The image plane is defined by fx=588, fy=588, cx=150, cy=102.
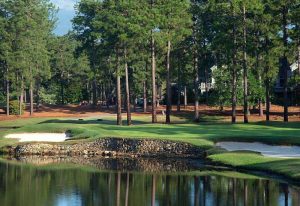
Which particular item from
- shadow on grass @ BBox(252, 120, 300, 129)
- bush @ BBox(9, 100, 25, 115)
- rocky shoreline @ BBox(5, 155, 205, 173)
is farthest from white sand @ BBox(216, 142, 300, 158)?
bush @ BBox(9, 100, 25, 115)

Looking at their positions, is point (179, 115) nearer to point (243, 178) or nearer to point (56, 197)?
point (243, 178)

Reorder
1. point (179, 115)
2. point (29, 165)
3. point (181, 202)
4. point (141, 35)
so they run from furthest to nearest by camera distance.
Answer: point (179, 115), point (141, 35), point (29, 165), point (181, 202)

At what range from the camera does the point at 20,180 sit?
3278cm

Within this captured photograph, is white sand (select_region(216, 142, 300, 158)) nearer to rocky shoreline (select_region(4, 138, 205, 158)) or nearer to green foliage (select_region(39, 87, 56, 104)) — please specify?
rocky shoreline (select_region(4, 138, 205, 158))

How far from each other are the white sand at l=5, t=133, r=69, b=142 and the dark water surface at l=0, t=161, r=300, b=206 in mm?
13201

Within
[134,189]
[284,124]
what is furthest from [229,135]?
[134,189]

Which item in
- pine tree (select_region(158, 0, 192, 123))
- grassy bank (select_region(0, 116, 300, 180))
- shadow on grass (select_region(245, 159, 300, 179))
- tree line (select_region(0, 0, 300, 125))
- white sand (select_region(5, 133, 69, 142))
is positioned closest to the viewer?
shadow on grass (select_region(245, 159, 300, 179))

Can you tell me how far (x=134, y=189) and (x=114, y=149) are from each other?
51.1 feet

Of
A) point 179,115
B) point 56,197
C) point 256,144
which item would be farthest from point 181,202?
A: point 179,115

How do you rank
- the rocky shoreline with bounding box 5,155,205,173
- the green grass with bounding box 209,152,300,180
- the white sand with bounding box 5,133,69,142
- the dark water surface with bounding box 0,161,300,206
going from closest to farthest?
1. the dark water surface with bounding box 0,161,300,206
2. the green grass with bounding box 209,152,300,180
3. the rocky shoreline with bounding box 5,155,205,173
4. the white sand with bounding box 5,133,69,142

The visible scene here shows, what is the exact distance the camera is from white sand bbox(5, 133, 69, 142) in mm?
49750

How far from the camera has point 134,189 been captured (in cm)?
2959

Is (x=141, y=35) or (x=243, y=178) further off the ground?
(x=141, y=35)

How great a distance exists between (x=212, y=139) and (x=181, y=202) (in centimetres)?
1910
